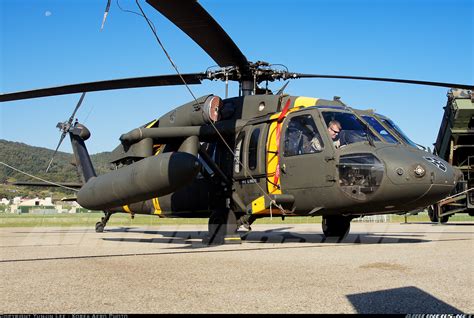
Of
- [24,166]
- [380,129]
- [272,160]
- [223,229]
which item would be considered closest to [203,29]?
[272,160]

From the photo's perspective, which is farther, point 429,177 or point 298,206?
point 298,206

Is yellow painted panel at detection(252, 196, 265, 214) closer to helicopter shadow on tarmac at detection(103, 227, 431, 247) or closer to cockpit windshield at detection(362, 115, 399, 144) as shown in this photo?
helicopter shadow on tarmac at detection(103, 227, 431, 247)

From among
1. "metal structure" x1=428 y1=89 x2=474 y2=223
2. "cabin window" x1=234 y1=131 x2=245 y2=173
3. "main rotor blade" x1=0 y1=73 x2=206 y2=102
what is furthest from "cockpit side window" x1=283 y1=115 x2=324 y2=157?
"metal structure" x1=428 y1=89 x2=474 y2=223

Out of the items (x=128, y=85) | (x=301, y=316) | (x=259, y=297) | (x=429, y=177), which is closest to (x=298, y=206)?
(x=429, y=177)

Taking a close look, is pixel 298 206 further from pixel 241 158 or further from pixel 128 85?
pixel 128 85

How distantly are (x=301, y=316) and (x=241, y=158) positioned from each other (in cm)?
706

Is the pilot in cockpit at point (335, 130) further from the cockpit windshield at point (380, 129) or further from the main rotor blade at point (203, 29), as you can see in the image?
the main rotor blade at point (203, 29)

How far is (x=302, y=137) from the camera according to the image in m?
9.54

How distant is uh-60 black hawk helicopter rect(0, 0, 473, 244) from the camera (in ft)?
27.9

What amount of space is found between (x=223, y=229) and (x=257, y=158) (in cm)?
170

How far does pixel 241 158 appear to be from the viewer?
10531 mm

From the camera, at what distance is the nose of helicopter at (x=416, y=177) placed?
838cm

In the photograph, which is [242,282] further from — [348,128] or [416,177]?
[348,128]

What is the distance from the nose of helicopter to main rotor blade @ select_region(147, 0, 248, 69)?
10.5 feet
